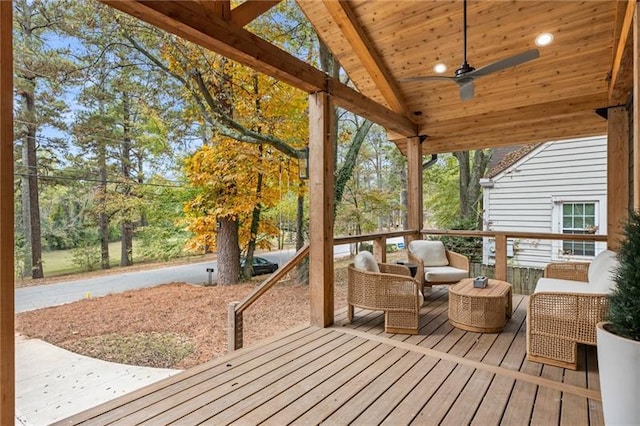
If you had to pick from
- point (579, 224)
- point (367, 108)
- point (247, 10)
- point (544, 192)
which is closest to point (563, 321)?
point (367, 108)

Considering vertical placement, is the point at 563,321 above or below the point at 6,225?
below

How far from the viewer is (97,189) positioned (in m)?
6.82

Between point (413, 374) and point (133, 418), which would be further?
point (413, 374)

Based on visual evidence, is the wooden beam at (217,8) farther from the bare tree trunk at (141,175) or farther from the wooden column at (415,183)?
the bare tree trunk at (141,175)

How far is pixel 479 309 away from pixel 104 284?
23.6 feet

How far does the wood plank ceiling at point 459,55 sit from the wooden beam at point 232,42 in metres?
0.01

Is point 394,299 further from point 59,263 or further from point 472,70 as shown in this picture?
point 59,263

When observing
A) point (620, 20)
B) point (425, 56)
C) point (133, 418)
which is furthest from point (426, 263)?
point (133, 418)

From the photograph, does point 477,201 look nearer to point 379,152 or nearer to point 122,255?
point 379,152

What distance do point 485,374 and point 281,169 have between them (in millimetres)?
6047

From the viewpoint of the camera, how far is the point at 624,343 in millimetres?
1610

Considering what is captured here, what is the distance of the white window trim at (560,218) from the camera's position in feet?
21.3

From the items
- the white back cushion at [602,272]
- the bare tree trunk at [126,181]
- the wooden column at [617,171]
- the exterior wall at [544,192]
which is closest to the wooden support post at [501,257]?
the wooden column at [617,171]

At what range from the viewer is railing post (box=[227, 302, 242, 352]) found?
3.50 m
